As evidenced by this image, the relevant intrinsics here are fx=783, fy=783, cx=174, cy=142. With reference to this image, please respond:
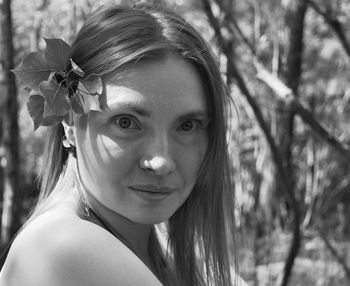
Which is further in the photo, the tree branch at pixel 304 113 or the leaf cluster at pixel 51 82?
the tree branch at pixel 304 113

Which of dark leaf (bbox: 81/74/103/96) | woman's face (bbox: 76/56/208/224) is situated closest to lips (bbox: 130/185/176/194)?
woman's face (bbox: 76/56/208/224)

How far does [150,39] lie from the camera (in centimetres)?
162

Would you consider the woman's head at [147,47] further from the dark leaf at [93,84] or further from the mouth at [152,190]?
the mouth at [152,190]

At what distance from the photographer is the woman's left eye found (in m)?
1.62

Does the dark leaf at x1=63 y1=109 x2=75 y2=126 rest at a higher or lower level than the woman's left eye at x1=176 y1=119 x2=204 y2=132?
higher

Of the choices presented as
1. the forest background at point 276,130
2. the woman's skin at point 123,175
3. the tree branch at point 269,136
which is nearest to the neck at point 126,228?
the woman's skin at point 123,175

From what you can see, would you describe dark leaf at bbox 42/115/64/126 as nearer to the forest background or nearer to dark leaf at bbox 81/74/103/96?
dark leaf at bbox 81/74/103/96

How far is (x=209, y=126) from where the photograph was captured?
1.72 meters

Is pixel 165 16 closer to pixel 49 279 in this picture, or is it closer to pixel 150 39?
pixel 150 39

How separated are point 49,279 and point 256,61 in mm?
2284

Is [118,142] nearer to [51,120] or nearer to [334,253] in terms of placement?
[51,120]

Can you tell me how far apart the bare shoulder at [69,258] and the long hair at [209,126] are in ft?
1.05

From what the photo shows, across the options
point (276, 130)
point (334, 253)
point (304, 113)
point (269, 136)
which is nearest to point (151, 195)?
point (304, 113)

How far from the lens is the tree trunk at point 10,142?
3.61m
